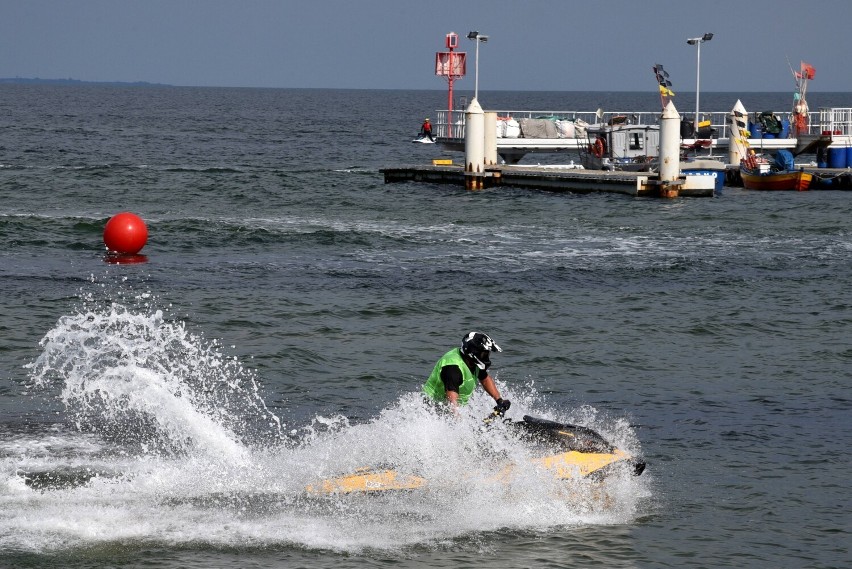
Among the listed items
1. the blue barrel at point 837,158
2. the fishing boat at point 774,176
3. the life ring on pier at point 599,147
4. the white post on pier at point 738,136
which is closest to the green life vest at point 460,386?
the life ring on pier at point 599,147

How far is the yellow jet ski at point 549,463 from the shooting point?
38.9 ft

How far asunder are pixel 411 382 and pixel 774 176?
31579 millimetres

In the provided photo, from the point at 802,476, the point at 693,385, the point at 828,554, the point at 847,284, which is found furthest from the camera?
the point at 847,284

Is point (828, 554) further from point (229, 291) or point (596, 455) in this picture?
point (229, 291)

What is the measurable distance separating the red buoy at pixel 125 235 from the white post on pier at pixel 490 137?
18.6 metres

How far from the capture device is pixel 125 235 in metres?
28.0

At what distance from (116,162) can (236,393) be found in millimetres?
45927

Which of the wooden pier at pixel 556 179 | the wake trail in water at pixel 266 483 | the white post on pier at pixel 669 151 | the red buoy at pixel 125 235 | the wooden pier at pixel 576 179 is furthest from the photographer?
the wooden pier at pixel 576 179

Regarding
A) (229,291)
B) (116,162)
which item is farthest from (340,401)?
(116,162)

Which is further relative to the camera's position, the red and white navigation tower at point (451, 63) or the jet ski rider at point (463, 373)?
the red and white navigation tower at point (451, 63)

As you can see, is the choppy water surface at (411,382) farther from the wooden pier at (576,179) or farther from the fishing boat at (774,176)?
the fishing boat at (774,176)

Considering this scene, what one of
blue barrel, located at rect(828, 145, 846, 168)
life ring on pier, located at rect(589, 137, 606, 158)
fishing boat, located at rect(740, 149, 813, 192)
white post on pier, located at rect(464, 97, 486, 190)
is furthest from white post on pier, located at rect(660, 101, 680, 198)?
blue barrel, located at rect(828, 145, 846, 168)

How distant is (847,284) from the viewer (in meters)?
25.6

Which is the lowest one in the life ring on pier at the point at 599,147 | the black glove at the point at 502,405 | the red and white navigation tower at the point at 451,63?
the black glove at the point at 502,405
